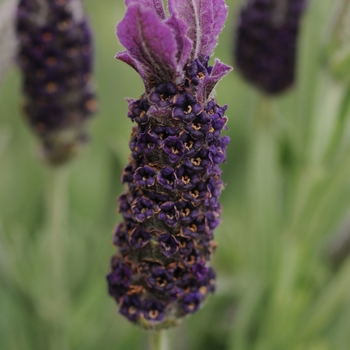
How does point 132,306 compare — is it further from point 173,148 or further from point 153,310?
point 173,148

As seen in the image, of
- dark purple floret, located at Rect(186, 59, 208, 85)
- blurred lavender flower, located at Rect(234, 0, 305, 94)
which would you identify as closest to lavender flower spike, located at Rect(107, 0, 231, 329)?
dark purple floret, located at Rect(186, 59, 208, 85)

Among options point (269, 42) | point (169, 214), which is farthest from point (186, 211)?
point (269, 42)

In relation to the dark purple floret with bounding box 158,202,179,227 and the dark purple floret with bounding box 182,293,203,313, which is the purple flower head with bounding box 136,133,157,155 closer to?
the dark purple floret with bounding box 158,202,179,227

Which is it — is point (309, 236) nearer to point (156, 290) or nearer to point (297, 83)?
point (297, 83)

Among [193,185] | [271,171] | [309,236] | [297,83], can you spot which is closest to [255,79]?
[297,83]

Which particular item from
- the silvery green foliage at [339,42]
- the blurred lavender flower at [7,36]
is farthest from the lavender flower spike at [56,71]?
the silvery green foliage at [339,42]

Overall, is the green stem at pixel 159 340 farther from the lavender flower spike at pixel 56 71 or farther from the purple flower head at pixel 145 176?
the lavender flower spike at pixel 56 71

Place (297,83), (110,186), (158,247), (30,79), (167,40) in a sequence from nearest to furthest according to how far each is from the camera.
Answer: (167,40) → (158,247) → (30,79) → (297,83) → (110,186)

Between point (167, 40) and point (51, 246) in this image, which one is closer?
point (167, 40)
